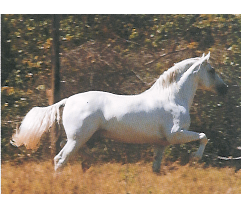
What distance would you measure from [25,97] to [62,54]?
3.86 feet

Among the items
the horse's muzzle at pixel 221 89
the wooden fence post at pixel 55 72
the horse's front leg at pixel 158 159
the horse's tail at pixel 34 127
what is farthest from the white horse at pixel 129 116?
the wooden fence post at pixel 55 72

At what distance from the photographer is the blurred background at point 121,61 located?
25.5ft

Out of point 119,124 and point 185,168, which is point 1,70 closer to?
point 119,124

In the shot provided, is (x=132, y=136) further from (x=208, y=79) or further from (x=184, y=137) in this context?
(x=208, y=79)

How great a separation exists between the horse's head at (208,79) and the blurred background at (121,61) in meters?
1.55

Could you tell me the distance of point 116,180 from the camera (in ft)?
19.9

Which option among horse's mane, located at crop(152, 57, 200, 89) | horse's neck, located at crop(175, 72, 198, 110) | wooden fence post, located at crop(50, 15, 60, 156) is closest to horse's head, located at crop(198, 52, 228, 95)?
horse's neck, located at crop(175, 72, 198, 110)

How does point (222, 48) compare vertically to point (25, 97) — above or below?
above

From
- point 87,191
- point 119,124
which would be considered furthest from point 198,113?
point 87,191

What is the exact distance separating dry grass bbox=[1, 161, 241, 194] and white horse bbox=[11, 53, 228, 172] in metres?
0.33

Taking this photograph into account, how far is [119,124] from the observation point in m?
5.96

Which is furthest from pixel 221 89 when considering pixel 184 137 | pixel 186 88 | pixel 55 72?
pixel 55 72

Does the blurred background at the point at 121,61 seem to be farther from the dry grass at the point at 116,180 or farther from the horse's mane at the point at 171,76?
the horse's mane at the point at 171,76

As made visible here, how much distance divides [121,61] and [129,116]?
218 centimetres
